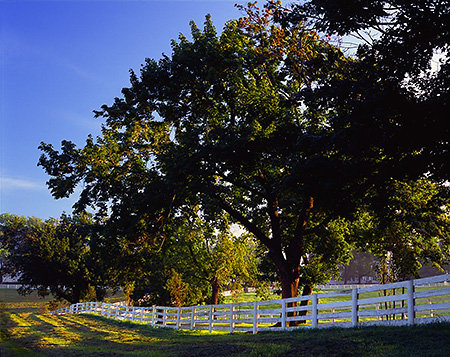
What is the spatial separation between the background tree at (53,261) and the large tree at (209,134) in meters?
31.6

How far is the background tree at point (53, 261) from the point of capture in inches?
2040

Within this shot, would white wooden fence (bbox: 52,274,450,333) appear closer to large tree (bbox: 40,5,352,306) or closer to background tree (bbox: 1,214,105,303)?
large tree (bbox: 40,5,352,306)

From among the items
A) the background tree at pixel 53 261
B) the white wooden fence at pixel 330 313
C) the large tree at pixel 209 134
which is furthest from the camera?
the background tree at pixel 53 261

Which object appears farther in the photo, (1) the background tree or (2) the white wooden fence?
(1) the background tree

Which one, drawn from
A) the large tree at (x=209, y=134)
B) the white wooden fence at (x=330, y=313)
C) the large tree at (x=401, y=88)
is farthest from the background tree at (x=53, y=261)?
the large tree at (x=401, y=88)

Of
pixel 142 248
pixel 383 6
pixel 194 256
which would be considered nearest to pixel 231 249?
pixel 194 256

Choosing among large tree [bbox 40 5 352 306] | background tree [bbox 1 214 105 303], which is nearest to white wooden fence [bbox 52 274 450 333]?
large tree [bbox 40 5 352 306]

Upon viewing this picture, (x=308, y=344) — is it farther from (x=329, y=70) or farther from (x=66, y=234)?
(x=66, y=234)

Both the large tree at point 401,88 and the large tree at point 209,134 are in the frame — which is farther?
the large tree at point 209,134

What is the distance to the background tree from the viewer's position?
51.8m

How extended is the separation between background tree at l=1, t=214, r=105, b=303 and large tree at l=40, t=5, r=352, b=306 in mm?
31631

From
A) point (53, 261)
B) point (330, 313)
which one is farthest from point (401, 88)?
point (53, 261)

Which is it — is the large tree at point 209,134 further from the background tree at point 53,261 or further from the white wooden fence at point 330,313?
the background tree at point 53,261

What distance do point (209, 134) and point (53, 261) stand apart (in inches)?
1607
